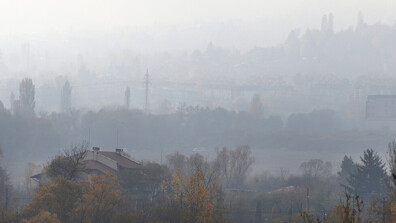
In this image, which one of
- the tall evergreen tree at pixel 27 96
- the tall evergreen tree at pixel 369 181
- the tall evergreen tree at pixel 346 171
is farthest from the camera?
the tall evergreen tree at pixel 27 96

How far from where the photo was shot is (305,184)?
2805 centimetres

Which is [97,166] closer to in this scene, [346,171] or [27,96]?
[346,171]

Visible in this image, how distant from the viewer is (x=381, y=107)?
53875mm

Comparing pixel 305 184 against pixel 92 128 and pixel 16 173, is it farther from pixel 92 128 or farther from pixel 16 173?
pixel 92 128

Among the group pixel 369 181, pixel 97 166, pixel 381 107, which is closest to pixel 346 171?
pixel 369 181

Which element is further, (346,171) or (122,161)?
(346,171)

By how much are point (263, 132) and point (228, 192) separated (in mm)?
31157

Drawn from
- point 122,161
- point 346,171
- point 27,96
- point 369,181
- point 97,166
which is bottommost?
point 369,181

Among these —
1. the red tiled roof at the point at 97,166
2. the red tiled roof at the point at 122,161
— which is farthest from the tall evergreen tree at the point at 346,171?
the red tiled roof at the point at 97,166

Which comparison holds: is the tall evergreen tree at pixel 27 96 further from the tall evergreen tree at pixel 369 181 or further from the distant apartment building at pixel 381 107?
the tall evergreen tree at pixel 369 181

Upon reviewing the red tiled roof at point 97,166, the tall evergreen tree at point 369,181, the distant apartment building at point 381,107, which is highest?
the distant apartment building at point 381,107

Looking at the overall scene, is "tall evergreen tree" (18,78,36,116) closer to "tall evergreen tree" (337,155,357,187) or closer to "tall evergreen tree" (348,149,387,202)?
"tall evergreen tree" (337,155,357,187)

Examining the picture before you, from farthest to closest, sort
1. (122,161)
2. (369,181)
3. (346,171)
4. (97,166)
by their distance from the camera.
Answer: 1. (346,171)
2. (369,181)
3. (122,161)
4. (97,166)

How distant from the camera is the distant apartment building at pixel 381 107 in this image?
52125mm
